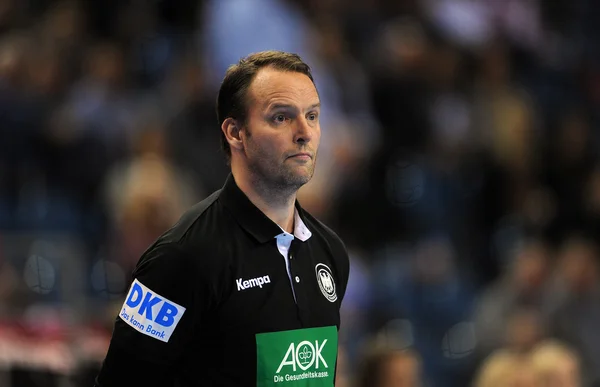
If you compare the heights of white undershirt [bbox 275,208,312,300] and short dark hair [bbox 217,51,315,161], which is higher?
short dark hair [bbox 217,51,315,161]

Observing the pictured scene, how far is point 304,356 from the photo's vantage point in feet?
10.0

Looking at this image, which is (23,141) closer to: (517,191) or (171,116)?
(171,116)

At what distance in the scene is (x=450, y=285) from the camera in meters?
8.38

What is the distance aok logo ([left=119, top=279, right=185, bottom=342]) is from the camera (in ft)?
9.59

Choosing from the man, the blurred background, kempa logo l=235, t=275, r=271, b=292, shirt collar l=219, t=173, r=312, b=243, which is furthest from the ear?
the blurred background

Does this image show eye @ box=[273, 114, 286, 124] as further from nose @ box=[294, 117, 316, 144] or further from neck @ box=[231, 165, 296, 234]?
neck @ box=[231, 165, 296, 234]

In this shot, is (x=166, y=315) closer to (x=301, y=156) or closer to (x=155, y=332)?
(x=155, y=332)

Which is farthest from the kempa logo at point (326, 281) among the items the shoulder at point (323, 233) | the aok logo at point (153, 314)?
the aok logo at point (153, 314)

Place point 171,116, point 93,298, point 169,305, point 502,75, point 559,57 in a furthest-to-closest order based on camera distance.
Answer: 1. point 559,57
2. point 502,75
3. point 171,116
4. point 93,298
5. point 169,305

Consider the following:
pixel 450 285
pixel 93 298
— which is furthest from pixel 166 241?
pixel 450 285

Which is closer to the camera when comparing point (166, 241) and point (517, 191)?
point (166, 241)

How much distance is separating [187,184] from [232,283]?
522cm

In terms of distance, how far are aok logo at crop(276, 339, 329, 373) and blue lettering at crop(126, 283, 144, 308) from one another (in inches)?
16.8

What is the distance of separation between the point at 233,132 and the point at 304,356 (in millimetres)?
674
